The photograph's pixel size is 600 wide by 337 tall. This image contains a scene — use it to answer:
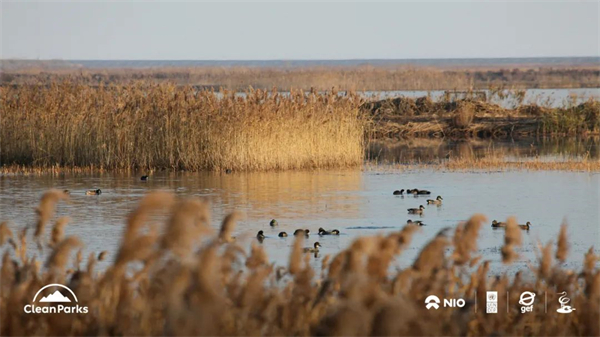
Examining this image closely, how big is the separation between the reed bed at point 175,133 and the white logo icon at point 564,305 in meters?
13.8

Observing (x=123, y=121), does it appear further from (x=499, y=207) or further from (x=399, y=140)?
(x=399, y=140)

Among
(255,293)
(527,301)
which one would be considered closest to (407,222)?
(527,301)

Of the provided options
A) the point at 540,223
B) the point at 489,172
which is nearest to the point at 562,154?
the point at 489,172

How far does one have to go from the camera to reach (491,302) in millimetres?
6531

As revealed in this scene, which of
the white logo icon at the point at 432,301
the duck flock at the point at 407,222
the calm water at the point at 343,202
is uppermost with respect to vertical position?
the white logo icon at the point at 432,301

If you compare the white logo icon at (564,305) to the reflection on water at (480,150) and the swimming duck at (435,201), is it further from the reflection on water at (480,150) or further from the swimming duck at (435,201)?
the reflection on water at (480,150)

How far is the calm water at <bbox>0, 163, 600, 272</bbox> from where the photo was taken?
1250 cm

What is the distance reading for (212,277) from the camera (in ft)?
13.4

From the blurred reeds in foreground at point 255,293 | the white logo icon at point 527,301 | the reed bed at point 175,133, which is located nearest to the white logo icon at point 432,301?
the blurred reeds in foreground at point 255,293

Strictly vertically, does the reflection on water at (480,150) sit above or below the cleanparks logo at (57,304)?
below

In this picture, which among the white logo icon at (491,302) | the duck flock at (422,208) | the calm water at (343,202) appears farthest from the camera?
the duck flock at (422,208)

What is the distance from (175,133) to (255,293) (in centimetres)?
1619

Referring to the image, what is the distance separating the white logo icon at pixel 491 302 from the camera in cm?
647

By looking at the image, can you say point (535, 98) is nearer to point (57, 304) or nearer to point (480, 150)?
point (480, 150)
